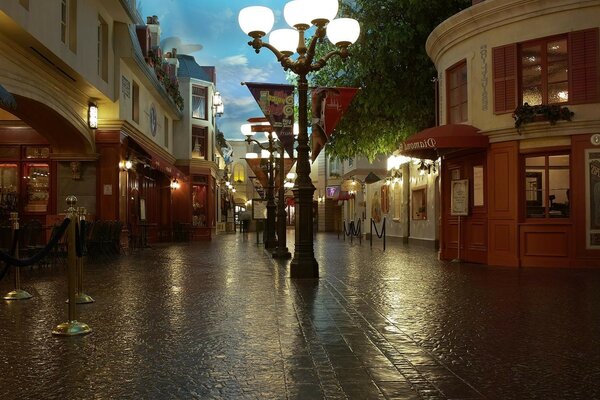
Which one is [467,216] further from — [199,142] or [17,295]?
[199,142]

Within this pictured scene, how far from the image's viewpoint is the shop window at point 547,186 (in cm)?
1308

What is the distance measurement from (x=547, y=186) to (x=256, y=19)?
24.1 feet

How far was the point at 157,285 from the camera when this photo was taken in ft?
33.2

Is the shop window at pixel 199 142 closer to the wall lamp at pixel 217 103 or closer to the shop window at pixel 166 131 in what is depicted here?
the wall lamp at pixel 217 103

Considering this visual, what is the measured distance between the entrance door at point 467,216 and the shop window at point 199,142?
2128cm

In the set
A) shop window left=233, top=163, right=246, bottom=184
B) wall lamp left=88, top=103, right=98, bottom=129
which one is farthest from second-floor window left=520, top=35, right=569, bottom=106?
shop window left=233, top=163, right=246, bottom=184

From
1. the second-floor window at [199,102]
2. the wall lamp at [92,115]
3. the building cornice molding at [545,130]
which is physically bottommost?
the building cornice molding at [545,130]

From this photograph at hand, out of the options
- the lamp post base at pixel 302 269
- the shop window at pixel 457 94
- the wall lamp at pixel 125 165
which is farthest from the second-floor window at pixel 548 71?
the wall lamp at pixel 125 165

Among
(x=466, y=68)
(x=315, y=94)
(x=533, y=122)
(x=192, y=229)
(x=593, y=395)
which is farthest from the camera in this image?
(x=192, y=229)

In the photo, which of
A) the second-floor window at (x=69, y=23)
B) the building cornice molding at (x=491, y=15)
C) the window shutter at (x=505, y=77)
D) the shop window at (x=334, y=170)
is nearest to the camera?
the building cornice molding at (x=491, y=15)

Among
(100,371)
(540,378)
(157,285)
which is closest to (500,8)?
(157,285)

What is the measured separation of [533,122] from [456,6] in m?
7.66

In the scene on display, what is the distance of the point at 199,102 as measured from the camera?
116 ft

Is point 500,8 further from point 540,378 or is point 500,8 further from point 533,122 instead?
point 540,378
